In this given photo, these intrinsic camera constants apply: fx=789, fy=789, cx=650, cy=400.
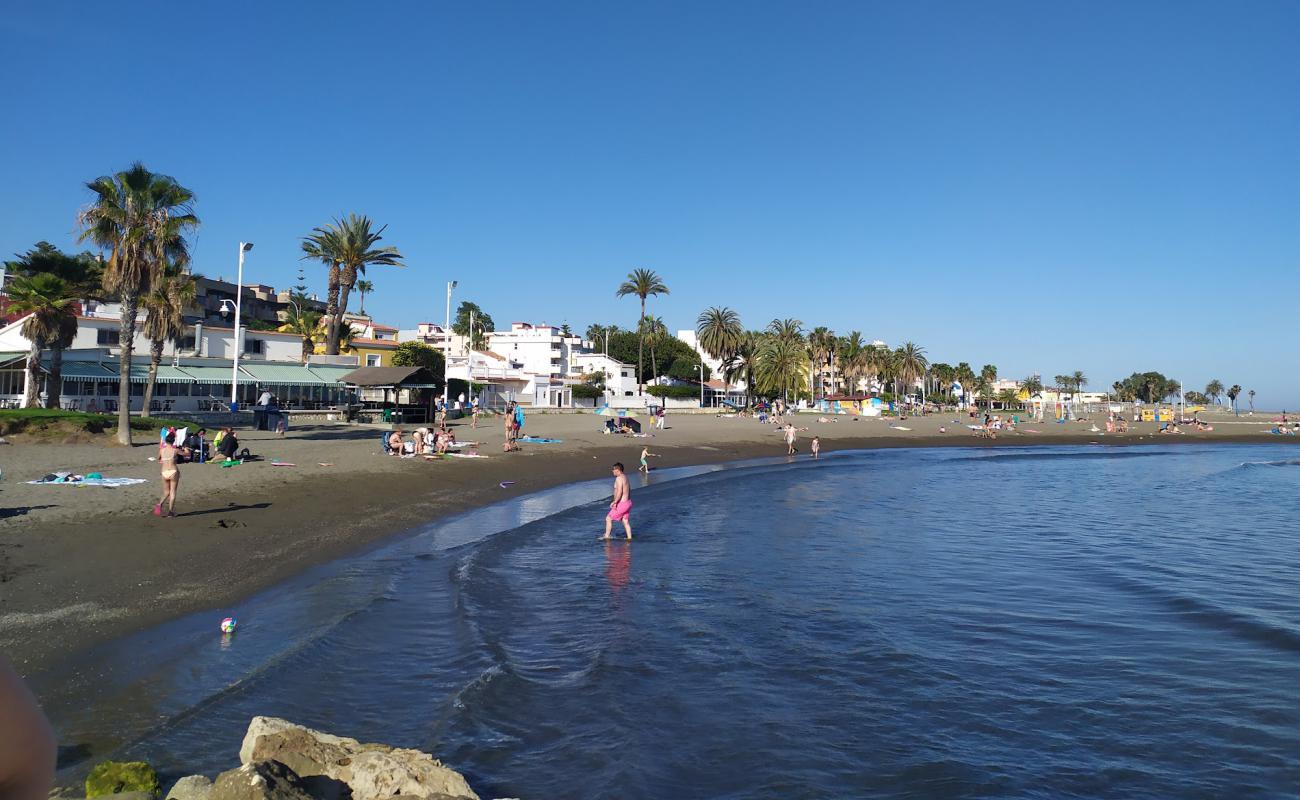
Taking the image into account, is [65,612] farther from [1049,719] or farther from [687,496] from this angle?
[687,496]

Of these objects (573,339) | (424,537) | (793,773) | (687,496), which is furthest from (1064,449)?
(573,339)

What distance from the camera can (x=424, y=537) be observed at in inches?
Answer: 677

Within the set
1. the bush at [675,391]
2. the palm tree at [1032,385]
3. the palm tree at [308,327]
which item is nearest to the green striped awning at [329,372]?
the palm tree at [308,327]

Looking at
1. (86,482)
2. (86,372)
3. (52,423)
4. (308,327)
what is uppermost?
(308,327)

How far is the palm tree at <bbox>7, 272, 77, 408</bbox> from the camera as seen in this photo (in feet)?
92.7

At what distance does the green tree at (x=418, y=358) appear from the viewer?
198ft

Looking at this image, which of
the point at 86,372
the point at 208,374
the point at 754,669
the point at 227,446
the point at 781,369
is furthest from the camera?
the point at 781,369

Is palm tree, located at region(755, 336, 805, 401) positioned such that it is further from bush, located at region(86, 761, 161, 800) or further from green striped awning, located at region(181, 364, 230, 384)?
bush, located at region(86, 761, 161, 800)

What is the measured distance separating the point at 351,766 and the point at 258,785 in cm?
97

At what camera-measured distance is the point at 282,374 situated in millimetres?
45688

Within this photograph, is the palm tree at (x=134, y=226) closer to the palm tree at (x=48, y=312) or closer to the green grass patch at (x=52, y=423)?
the green grass patch at (x=52, y=423)

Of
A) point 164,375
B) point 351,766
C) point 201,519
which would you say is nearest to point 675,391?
point 164,375

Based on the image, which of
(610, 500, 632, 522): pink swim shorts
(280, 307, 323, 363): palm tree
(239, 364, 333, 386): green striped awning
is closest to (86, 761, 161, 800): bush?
(610, 500, 632, 522): pink swim shorts

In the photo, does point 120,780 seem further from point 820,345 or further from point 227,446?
point 820,345
